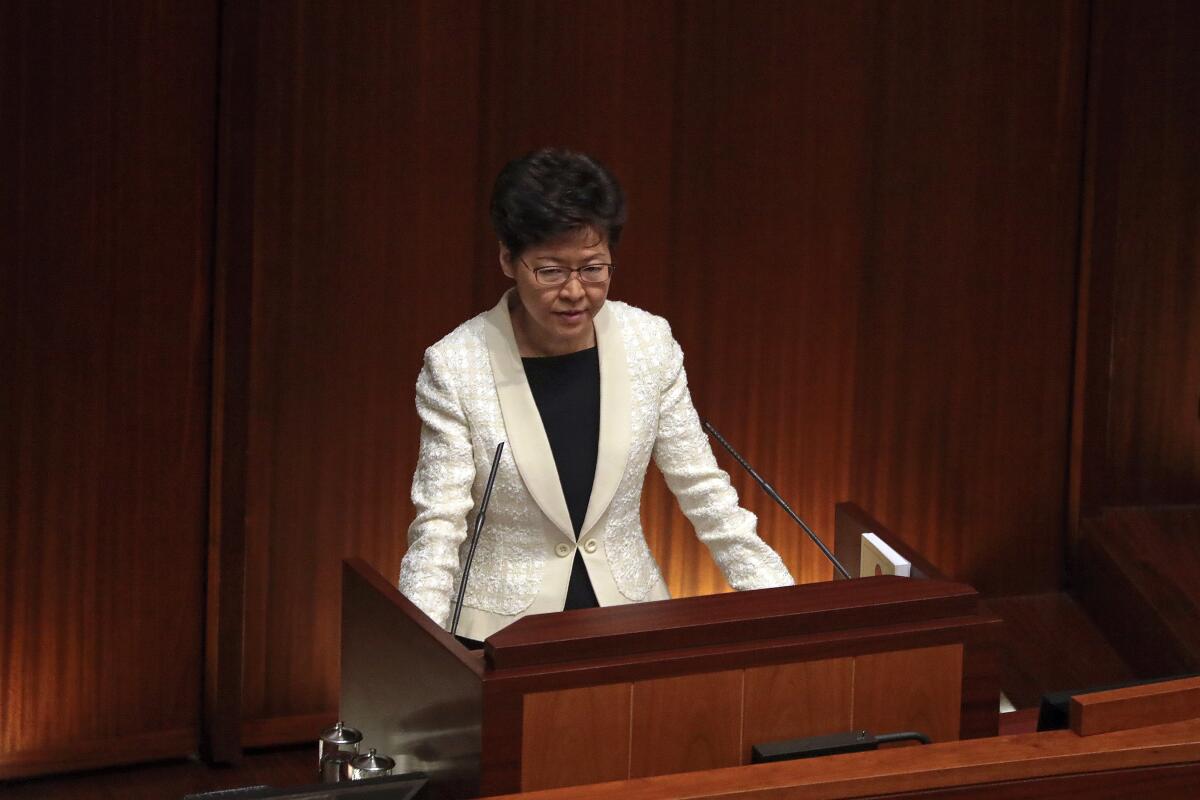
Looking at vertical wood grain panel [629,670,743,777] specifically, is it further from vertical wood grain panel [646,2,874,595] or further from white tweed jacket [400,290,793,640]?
vertical wood grain panel [646,2,874,595]

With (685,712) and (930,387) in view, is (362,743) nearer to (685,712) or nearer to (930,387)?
(685,712)

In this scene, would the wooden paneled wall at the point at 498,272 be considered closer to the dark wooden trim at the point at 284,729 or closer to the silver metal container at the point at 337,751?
the dark wooden trim at the point at 284,729

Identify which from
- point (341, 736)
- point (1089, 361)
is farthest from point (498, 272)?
point (341, 736)

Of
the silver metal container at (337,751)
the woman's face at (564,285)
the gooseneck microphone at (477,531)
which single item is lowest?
the silver metal container at (337,751)

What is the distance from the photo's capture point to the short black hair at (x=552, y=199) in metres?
2.49

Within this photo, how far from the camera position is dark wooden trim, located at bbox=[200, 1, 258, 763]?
3635 millimetres

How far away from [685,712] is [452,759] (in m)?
0.27

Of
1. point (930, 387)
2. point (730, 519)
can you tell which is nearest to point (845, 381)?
point (930, 387)

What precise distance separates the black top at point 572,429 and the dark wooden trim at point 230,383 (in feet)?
4.11

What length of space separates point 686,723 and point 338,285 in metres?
2.00

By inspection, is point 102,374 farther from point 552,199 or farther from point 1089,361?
point 1089,361

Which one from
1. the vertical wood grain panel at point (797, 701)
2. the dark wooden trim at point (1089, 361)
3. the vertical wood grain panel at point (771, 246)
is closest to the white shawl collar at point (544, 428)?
the vertical wood grain panel at point (797, 701)

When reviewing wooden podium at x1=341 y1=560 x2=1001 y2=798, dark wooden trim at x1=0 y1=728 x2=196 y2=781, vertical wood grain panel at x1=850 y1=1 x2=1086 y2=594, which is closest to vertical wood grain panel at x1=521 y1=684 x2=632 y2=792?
wooden podium at x1=341 y1=560 x2=1001 y2=798

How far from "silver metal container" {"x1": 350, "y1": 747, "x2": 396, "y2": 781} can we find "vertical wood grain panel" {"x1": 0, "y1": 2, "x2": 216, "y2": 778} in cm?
174
